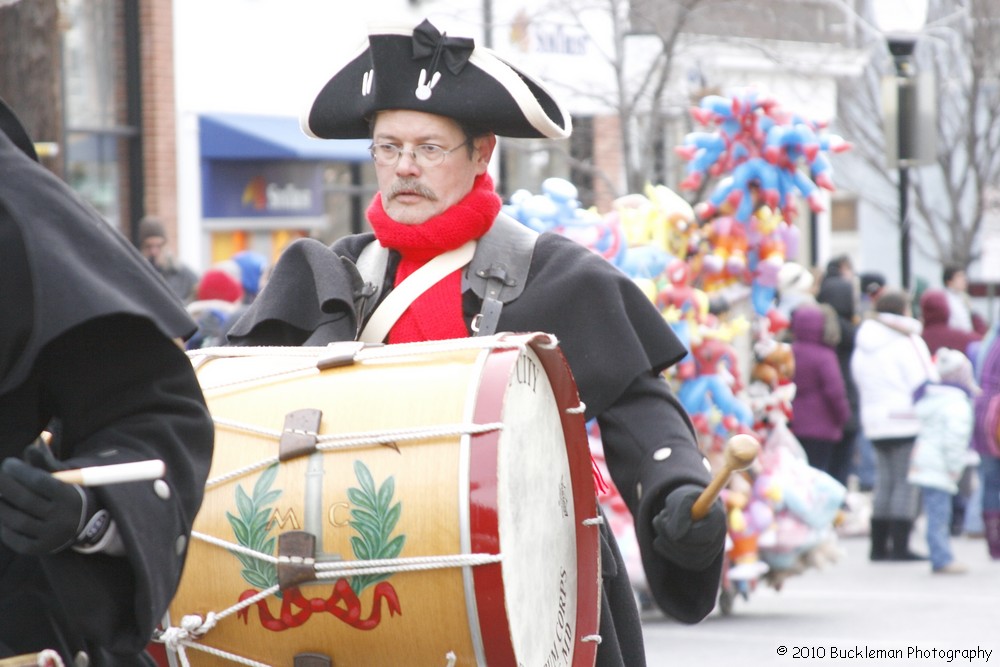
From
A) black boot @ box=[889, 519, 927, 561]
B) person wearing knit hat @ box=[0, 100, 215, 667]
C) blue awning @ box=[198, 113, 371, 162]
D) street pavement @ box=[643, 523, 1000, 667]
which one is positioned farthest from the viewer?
blue awning @ box=[198, 113, 371, 162]

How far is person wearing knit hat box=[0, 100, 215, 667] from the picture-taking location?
2.22m

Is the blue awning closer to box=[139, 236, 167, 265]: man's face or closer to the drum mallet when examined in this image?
box=[139, 236, 167, 265]: man's face

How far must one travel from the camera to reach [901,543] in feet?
36.8

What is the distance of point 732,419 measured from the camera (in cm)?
829

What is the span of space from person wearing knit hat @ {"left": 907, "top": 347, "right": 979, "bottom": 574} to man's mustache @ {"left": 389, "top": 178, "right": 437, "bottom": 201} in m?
7.33

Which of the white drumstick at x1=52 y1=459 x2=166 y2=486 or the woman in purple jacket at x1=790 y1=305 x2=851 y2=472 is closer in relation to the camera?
the white drumstick at x1=52 y1=459 x2=166 y2=486

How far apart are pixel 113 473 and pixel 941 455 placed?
8963 millimetres

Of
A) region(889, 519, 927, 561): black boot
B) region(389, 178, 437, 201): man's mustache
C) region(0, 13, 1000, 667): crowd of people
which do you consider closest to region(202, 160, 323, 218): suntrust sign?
region(889, 519, 927, 561): black boot

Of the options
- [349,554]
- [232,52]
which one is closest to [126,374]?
[349,554]

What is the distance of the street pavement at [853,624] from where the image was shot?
787 centimetres

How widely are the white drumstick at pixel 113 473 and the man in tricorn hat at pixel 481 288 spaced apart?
1.44 meters

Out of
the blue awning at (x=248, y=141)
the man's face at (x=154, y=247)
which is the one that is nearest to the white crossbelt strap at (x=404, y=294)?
the man's face at (x=154, y=247)

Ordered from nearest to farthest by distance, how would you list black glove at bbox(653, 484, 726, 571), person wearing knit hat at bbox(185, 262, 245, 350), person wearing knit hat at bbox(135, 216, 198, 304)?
black glove at bbox(653, 484, 726, 571) < person wearing knit hat at bbox(185, 262, 245, 350) < person wearing knit hat at bbox(135, 216, 198, 304)

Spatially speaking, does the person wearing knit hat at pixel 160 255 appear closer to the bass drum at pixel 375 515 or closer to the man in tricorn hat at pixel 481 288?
the man in tricorn hat at pixel 481 288
